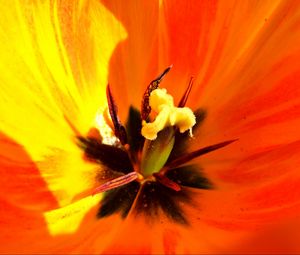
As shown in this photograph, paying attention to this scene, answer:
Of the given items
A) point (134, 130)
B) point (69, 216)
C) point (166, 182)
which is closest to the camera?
point (69, 216)

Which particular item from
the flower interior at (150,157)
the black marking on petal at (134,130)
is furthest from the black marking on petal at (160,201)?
the black marking on petal at (134,130)

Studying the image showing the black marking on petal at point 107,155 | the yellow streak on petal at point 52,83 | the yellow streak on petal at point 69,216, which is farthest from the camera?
the black marking on petal at point 107,155

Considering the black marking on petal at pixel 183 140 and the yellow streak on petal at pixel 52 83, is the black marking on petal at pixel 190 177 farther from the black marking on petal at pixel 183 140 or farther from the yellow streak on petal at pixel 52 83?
the yellow streak on petal at pixel 52 83

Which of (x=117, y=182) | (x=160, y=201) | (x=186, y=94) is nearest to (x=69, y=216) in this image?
(x=117, y=182)

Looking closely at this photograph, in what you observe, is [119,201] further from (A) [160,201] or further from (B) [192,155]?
(B) [192,155]

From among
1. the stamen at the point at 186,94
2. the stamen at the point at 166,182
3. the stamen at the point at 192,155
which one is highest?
the stamen at the point at 186,94

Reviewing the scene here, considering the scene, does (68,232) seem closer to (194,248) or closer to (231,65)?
(194,248)

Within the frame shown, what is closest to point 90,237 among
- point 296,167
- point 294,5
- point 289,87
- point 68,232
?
point 68,232
